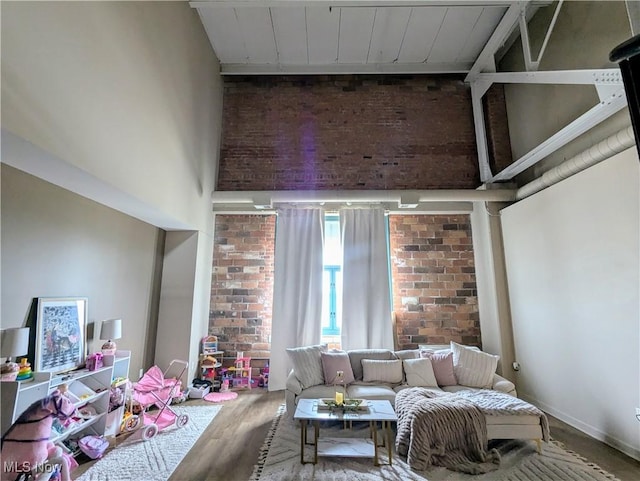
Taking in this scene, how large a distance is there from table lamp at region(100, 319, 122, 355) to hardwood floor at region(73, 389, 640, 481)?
3.31 feet

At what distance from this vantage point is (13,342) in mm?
2234

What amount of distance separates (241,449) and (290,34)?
5.68 meters

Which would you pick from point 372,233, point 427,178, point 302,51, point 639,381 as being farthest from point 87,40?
point 639,381

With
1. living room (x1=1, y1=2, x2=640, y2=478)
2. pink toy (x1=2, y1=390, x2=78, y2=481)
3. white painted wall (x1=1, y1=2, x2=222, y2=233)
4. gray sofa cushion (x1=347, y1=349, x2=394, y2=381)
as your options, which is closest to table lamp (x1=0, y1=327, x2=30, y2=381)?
living room (x1=1, y1=2, x2=640, y2=478)

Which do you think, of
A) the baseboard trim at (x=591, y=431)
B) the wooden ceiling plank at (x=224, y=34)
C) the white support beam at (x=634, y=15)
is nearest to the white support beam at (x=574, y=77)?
the white support beam at (x=634, y=15)

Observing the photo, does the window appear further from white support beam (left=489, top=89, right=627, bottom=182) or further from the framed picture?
the framed picture

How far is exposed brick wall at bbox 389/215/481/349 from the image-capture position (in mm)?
4883

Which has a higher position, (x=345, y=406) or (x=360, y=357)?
(x=360, y=357)

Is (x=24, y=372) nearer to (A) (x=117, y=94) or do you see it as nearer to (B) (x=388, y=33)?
(A) (x=117, y=94)

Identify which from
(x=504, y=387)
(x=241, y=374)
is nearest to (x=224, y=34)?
(x=241, y=374)

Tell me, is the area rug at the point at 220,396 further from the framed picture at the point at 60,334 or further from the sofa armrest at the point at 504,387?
the sofa armrest at the point at 504,387

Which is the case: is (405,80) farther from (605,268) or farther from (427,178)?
(605,268)

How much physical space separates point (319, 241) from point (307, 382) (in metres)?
2.29

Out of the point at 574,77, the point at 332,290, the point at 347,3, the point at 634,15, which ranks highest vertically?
the point at 347,3
